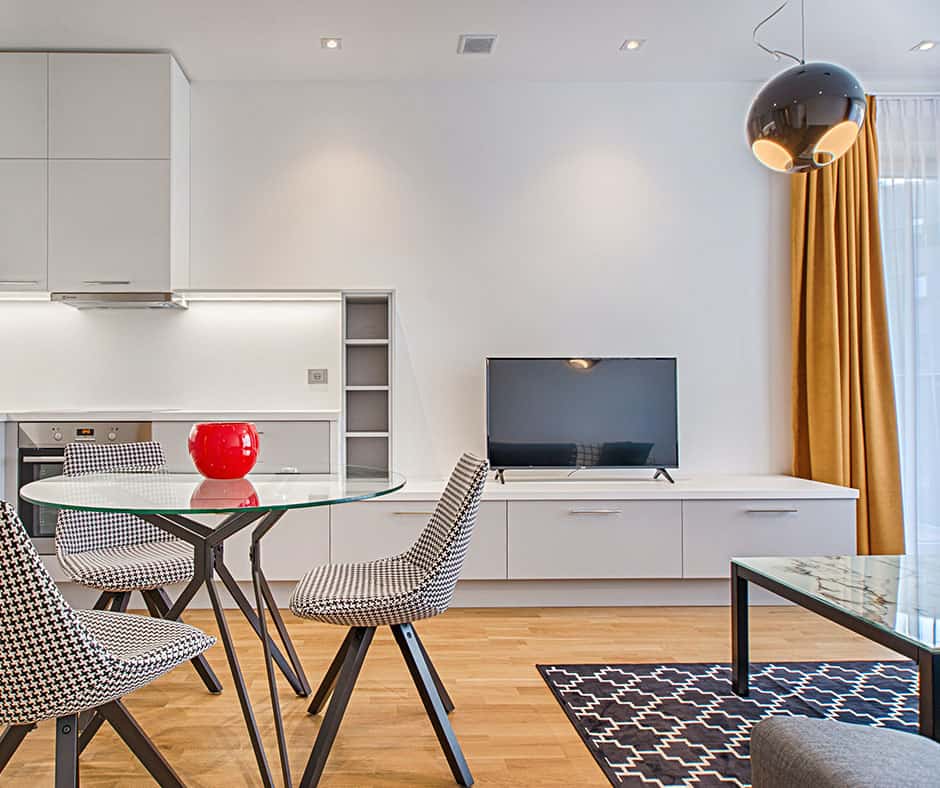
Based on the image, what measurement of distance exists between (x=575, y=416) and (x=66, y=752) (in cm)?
298

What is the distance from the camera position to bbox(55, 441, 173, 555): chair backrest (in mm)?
2924

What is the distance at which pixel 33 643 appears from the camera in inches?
62.5

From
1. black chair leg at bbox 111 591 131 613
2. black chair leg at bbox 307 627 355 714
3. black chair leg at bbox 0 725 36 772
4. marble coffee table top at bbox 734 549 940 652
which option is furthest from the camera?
black chair leg at bbox 111 591 131 613

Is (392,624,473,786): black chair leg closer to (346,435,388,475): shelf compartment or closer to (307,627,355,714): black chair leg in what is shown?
(307,627,355,714): black chair leg

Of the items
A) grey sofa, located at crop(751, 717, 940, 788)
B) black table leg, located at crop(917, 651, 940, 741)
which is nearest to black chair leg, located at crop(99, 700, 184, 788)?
grey sofa, located at crop(751, 717, 940, 788)

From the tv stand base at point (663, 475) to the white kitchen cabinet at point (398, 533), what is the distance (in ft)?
2.97

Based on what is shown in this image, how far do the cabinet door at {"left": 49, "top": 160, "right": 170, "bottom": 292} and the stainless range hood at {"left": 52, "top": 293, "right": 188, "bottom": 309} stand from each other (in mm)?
38

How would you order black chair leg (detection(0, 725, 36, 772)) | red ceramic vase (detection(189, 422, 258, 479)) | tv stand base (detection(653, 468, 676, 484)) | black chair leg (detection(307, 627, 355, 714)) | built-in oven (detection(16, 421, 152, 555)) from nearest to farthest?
1. black chair leg (detection(0, 725, 36, 772))
2. red ceramic vase (detection(189, 422, 258, 479))
3. black chair leg (detection(307, 627, 355, 714))
4. built-in oven (detection(16, 421, 152, 555))
5. tv stand base (detection(653, 468, 676, 484))

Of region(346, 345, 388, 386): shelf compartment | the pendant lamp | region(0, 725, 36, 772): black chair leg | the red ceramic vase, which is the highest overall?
the pendant lamp

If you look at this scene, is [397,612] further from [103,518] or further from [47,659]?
[103,518]

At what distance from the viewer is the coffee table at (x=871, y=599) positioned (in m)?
1.86

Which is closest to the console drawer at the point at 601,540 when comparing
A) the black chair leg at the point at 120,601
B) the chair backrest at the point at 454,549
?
the chair backrest at the point at 454,549

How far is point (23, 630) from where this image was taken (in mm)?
1579

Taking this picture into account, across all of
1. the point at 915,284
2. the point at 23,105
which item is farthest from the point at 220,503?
the point at 915,284
